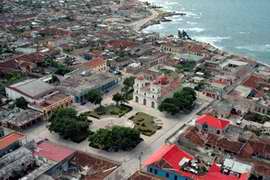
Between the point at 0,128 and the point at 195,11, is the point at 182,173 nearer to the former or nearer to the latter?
the point at 0,128

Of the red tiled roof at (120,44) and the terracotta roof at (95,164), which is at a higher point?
the red tiled roof at (120,44)

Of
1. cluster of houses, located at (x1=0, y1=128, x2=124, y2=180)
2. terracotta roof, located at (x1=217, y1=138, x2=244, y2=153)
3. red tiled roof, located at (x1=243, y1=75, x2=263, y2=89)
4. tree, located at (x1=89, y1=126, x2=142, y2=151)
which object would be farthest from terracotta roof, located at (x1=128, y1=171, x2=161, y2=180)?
red tiled roof, located at (x1=243, y1=75, x2=263, y2=89)

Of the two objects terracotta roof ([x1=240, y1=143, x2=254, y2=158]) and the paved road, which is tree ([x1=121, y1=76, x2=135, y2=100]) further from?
terracotta roof ([x1=240, y1=143, x2=254, y2=158])

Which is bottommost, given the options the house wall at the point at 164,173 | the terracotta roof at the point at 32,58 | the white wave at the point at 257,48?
the house wall at the point at 164,173

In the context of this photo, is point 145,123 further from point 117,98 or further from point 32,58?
point 32,58

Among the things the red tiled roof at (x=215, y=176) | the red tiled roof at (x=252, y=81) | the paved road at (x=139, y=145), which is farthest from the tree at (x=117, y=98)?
the red tiled roof at (x=215, y=176)

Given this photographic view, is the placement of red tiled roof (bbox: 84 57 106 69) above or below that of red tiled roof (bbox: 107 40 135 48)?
below

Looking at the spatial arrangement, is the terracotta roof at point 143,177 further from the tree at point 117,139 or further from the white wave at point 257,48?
the white wave at point 257,48
